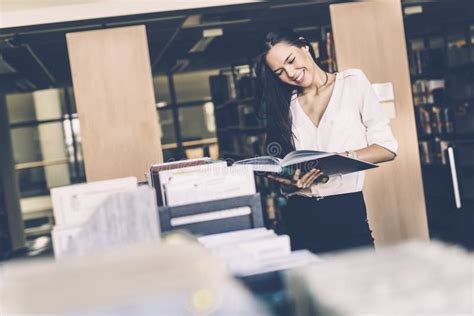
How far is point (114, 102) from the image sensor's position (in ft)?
14.4

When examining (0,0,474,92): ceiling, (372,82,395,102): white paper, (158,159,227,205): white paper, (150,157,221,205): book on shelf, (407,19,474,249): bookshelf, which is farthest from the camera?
(407,19,474,249): bookshelf

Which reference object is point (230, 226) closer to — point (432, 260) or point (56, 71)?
point (432, 260)

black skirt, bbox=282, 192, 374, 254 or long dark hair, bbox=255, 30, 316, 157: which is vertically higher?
long dark hair, bbox=255, 30, 316, 157

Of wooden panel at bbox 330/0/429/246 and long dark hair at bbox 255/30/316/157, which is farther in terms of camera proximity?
wooden panel at bbox 330/0/429/246

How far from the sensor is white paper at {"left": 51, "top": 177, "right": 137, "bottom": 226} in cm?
199

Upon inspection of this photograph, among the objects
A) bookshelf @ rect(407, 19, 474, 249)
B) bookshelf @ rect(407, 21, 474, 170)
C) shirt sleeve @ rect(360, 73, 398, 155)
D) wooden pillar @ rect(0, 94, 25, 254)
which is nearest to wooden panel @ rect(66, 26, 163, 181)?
shirt sleeve @ rect(360, 73, 398, 155)

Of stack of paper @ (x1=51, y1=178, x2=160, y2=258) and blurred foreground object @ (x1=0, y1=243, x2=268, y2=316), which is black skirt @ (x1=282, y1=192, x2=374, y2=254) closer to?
stack of paper @ (x1=51, y1=178, x2=160, y2=258)

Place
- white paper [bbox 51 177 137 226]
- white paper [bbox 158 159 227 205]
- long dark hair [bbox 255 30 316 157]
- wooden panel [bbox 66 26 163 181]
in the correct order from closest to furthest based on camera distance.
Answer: white paper [bbox 51 177 137 226], white paper [bbox 158 159 227 205], long dark hair [bbox 255 30 316 157], wooden panel [bbox 66 26 163 181]

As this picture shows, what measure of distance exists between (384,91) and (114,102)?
1.73 metres

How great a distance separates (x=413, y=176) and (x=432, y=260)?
347 centimetres

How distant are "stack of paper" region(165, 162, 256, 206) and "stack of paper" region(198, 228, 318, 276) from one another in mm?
410

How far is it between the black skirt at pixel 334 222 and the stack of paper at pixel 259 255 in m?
1.02

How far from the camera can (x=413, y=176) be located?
4656mm

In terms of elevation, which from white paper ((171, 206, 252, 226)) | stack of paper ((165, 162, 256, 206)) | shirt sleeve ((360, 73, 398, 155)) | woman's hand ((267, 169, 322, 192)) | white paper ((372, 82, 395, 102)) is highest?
white paper ((372, 82, 395, 102))
